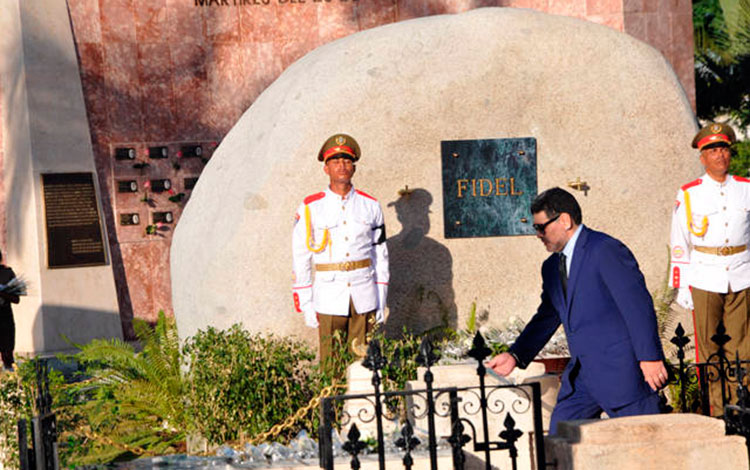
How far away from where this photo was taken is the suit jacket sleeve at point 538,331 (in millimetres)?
4992

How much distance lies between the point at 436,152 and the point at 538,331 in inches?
138

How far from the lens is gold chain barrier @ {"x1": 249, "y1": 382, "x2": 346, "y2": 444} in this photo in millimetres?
6301

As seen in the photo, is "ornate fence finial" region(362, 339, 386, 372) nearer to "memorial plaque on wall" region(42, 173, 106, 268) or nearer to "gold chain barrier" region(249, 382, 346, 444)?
"gold chain barrier" region(249, 382, 346, 444)

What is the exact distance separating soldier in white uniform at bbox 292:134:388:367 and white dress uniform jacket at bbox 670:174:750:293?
2.25m

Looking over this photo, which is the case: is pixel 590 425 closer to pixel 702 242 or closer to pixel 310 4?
pixel 702 242

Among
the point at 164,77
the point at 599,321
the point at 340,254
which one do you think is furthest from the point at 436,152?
the point at 164,77

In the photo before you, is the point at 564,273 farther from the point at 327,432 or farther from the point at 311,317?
the point at 311,317

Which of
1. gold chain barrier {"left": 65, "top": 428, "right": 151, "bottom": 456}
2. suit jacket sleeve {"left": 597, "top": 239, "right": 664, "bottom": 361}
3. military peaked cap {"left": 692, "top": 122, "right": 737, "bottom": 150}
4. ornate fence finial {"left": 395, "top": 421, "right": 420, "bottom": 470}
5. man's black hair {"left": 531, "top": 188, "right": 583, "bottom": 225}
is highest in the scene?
military peaked cap {"left": 692, "top": 122, "right": 737, "bottom": 150}

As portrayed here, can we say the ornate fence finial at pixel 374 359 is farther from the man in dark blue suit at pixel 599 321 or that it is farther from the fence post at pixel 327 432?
the man in dark blue suit at pixel 599 321

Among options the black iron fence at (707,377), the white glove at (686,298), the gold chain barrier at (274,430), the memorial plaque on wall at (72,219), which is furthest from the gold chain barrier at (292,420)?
the memorial plaque on wall at (72,219)

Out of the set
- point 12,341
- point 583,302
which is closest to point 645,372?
point 583,302

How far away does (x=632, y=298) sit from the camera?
459cm

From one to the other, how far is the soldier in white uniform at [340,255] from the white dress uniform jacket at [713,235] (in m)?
2.25

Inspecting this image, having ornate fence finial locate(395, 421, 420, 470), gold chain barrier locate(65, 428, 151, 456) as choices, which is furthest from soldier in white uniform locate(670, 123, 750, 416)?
gold chain barrier locate(65, 428, 151, 456)
